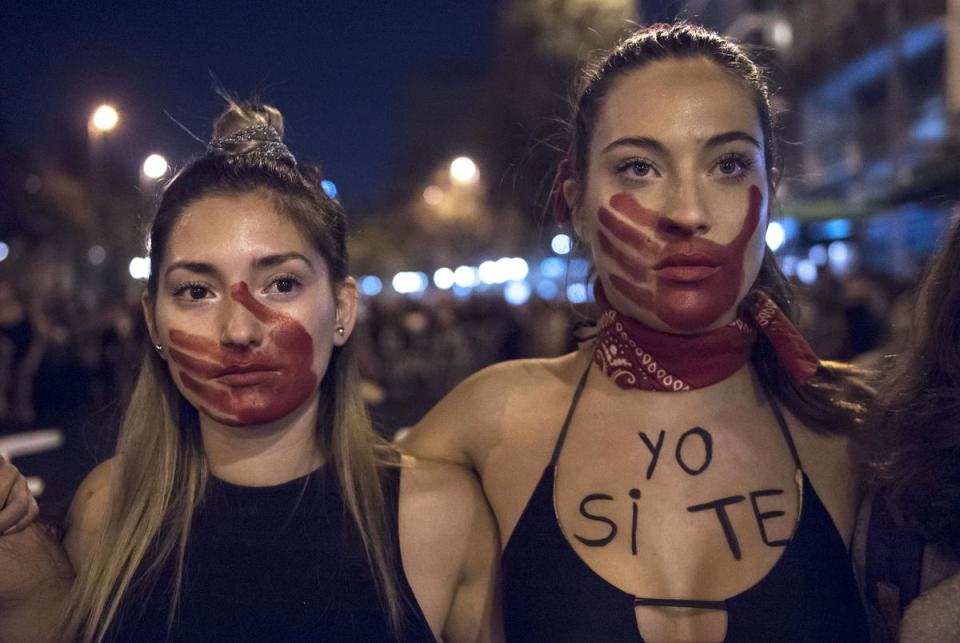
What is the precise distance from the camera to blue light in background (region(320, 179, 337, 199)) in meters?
2.53

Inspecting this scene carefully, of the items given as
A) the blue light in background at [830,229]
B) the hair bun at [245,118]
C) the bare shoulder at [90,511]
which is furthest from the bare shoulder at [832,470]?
the blue light in background at [830,229]

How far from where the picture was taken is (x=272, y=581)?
2223 millimetres

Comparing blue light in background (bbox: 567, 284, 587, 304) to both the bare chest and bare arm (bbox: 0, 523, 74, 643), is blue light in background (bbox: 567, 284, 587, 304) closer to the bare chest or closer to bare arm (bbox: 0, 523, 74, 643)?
the bare chest

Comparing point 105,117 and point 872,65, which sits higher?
point 872,65

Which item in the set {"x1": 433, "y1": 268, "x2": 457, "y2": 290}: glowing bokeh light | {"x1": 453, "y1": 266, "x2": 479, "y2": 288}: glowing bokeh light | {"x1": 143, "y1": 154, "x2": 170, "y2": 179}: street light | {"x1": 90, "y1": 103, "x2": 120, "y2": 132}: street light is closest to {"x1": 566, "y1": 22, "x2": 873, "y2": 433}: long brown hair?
{"x1": 143, "y1": 154, "x2": 170, "y2": 179}: street light

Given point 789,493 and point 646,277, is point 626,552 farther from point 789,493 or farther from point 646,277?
point 646,277

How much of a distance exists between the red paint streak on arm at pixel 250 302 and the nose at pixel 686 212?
36.5 inches

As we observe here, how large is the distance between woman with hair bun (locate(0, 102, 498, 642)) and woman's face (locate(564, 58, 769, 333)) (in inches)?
26.1

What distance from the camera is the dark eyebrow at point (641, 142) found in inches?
90.0

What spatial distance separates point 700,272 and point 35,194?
98.1ft

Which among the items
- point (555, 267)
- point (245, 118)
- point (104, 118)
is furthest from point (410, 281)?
point (245, 118)

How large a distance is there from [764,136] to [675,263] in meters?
0.45

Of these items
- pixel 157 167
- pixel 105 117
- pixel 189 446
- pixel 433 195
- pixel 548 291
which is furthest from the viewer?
pixel 433 195

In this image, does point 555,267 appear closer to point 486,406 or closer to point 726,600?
point 486,406
